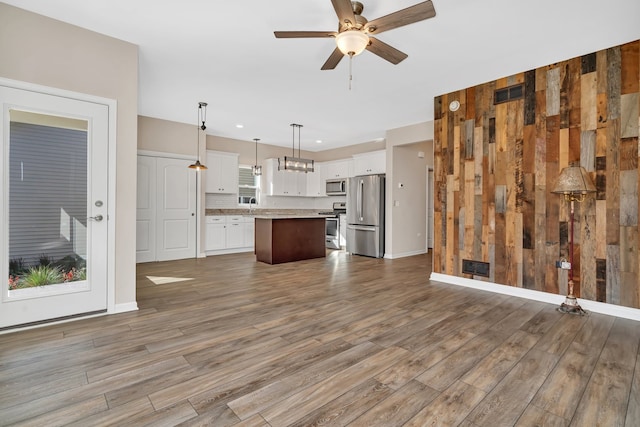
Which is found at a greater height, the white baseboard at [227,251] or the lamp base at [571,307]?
the white baseboard at [227,251]

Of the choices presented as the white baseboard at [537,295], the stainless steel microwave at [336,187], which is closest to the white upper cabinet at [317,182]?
the stainless steel microwave at [336,187]

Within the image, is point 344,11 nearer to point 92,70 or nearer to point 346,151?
point 92,70

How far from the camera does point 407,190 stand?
22.5ft

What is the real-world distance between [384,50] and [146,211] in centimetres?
522

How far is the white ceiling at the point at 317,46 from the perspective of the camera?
261 centimetres

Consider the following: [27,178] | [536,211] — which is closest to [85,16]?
[27,178]

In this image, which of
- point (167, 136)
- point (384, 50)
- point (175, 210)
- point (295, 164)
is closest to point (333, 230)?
point (295, 164)

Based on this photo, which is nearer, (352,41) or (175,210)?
(352,41)

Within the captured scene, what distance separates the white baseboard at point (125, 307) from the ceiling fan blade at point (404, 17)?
11.1 feet

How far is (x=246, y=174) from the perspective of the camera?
7.98m

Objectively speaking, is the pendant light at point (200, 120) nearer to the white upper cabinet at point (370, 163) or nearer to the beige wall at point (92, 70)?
the beige wall at point (92, 70)

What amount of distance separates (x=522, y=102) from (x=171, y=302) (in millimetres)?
4794

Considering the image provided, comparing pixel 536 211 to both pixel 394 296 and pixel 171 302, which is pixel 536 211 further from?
pixel 171 302

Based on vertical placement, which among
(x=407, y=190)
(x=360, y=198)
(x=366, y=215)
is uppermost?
(x=407, y=190)
